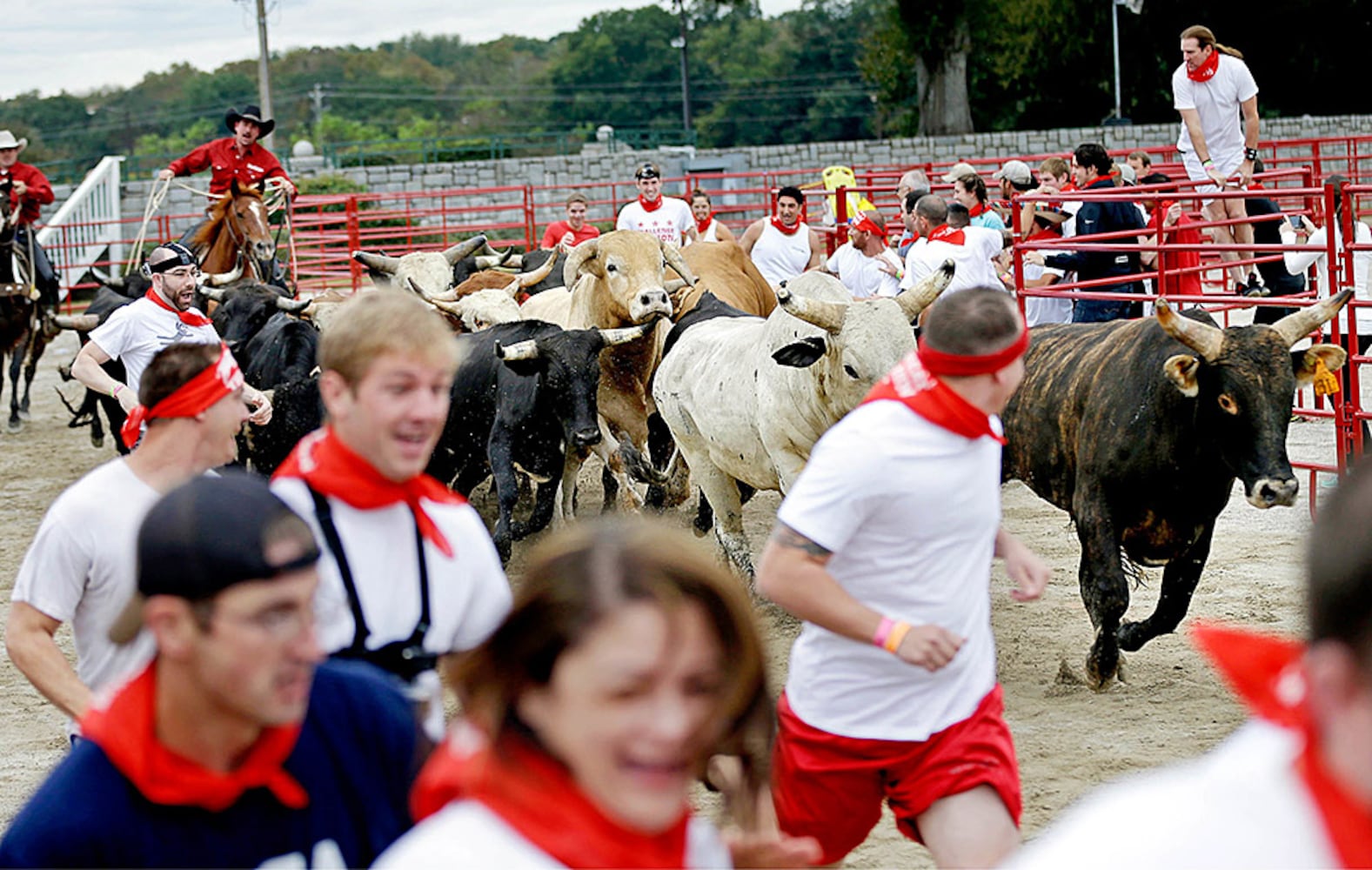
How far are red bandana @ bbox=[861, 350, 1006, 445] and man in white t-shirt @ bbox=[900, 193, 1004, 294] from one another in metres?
7.01

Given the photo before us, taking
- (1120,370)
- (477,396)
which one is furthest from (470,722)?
(477,396)

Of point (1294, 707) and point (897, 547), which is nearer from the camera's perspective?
point (1294, 707)

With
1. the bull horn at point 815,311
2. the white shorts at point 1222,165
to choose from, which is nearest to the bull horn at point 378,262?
the bull horn at point 815,311

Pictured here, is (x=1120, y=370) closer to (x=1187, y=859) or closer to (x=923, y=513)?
(x=923, y=513)

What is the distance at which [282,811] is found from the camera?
2293 millimetres

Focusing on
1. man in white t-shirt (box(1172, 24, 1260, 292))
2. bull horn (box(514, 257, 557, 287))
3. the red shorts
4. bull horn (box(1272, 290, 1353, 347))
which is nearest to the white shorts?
man in white t-shirt (box(1172, 24, 1260, 292))

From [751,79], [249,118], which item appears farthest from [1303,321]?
[751,79]

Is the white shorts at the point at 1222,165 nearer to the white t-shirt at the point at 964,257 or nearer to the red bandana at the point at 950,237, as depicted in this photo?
the white t-shirt at the point at 964,257

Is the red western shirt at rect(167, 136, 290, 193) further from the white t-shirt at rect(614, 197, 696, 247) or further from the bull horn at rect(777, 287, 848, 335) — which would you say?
the bull horn at rect(777, 287, 848, 335)

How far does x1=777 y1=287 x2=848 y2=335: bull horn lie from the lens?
25.0ft

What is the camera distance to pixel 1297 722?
4.78ft

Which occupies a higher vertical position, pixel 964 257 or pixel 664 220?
pixel 664 220

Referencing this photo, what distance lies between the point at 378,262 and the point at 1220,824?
1148 centimetres

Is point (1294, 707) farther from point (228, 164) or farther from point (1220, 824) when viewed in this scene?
point (228, 164)
